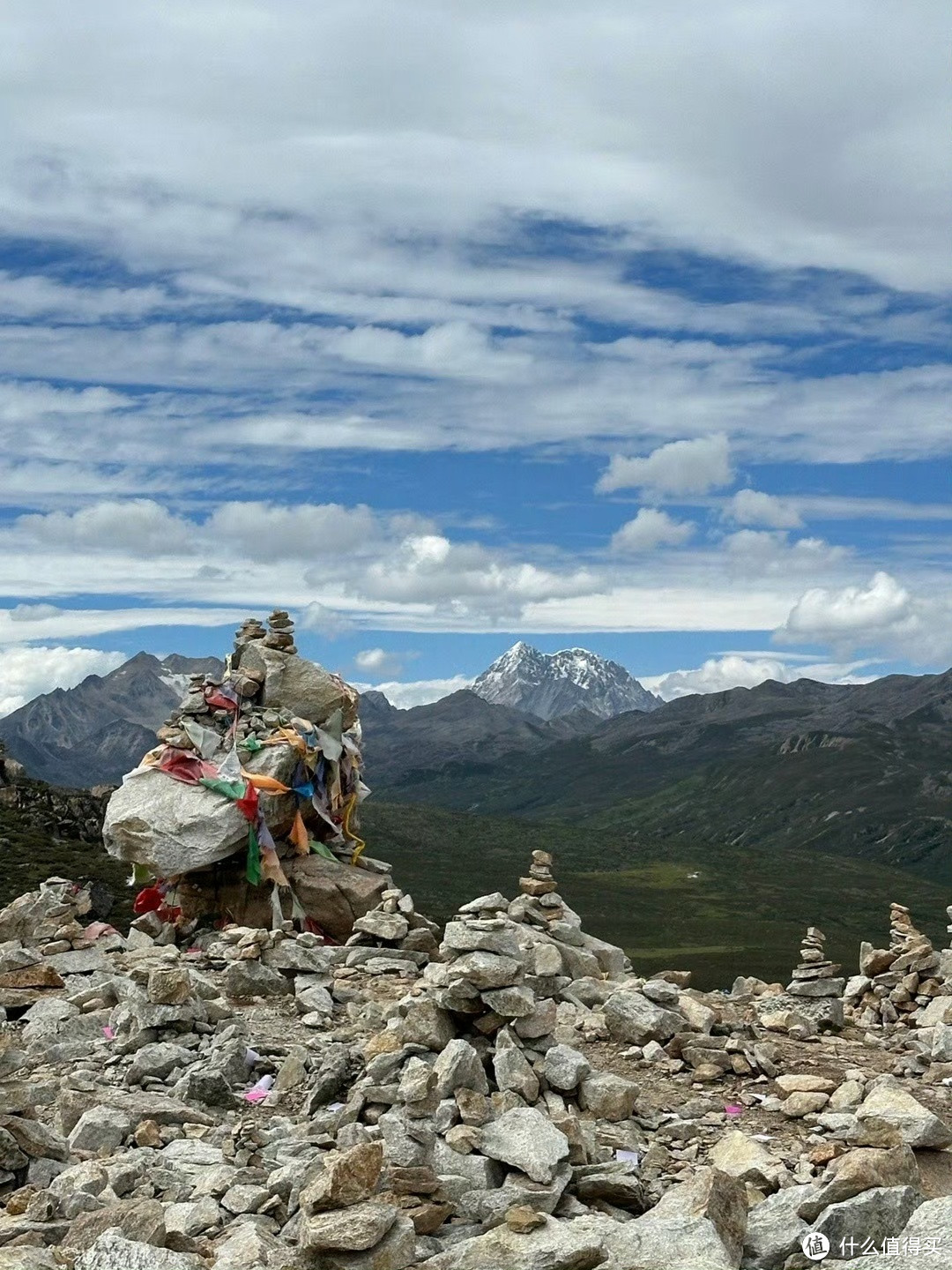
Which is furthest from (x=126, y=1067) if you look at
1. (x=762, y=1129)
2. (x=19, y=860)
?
(x=19, y=860)

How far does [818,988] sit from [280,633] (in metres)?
16.0

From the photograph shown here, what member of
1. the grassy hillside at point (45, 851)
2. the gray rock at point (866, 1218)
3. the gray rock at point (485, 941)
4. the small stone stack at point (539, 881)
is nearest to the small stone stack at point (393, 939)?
the small stone stack at point (539, 881)

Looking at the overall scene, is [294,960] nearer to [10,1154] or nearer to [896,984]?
[10,1154]

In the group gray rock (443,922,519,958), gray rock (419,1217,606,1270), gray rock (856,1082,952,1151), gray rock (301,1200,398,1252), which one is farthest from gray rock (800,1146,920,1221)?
gray rock (443,922,519,958)

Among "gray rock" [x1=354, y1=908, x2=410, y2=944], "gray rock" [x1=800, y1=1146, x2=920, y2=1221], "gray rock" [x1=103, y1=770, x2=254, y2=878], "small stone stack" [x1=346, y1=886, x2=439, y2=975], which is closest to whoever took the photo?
"gray rock" [x1=800, y1=1146, x2=920, y2=1221]

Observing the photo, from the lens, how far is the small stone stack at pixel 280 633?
3195cm

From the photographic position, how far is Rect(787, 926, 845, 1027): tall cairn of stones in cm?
2192

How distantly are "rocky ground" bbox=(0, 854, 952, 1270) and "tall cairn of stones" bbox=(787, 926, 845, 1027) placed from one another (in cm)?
32

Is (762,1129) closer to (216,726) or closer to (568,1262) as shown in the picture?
(568,1262)

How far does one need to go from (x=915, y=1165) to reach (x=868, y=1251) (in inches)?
86.7

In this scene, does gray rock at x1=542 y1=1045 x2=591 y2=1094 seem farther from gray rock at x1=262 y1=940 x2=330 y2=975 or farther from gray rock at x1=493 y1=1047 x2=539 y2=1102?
gray rock at x1=262 y1=940 x2=330 y2=975

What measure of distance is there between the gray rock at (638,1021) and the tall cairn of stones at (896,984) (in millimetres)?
5689

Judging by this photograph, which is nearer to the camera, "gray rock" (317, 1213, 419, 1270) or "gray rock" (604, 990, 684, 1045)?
"gray rock" (317, 1213, 419, 1270)

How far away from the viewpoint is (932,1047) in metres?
19.2
